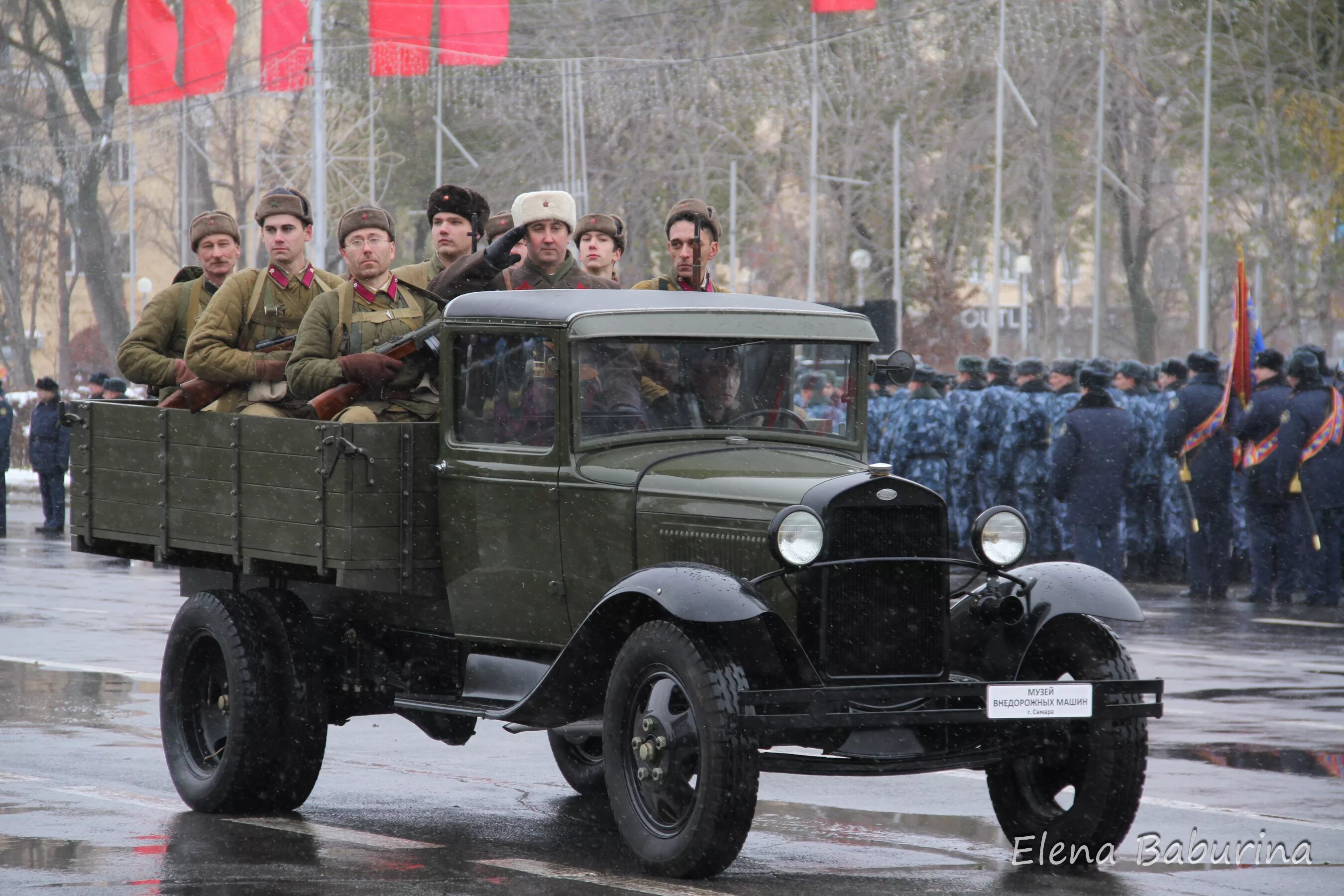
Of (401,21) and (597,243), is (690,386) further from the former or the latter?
(401,21)

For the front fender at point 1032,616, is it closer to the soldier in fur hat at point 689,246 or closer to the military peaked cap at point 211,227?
the soldier in fur hat at point 689,246

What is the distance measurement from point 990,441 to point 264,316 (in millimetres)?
12425

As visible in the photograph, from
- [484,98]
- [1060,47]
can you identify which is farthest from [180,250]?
[1060,47]

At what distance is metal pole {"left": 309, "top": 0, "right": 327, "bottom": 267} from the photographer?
33719 mm

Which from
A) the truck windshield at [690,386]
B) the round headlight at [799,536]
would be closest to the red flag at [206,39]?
the truck windshield at [690,386]

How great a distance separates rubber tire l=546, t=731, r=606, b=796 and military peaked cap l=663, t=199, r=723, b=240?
2.45m

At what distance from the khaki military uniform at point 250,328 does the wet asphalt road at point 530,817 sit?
1706 mm

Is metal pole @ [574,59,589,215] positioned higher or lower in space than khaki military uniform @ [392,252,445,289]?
higher

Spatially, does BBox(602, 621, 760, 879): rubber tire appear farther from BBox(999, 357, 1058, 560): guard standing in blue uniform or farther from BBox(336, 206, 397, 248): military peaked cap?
BBox(999, 357, 1058, 560): guard standing in blue uniform

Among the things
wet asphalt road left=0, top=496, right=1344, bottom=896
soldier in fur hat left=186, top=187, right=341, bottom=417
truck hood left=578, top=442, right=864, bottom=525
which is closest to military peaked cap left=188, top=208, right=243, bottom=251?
soldier in fur hat left=186, top=187, right=341, bottom=417

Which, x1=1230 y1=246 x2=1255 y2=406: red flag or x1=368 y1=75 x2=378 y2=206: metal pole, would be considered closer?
x1=1230 y1=246 x2=1255 y2=406: red flag

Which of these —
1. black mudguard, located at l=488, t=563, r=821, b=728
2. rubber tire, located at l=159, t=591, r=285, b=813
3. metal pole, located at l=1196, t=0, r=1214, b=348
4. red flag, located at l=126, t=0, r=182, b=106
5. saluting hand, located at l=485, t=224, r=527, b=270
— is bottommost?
rubber tire, located at l=159, t=591, r=285, b=813

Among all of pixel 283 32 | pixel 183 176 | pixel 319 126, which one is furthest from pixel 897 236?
pixel 183 176

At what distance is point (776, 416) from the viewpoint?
7621mm
